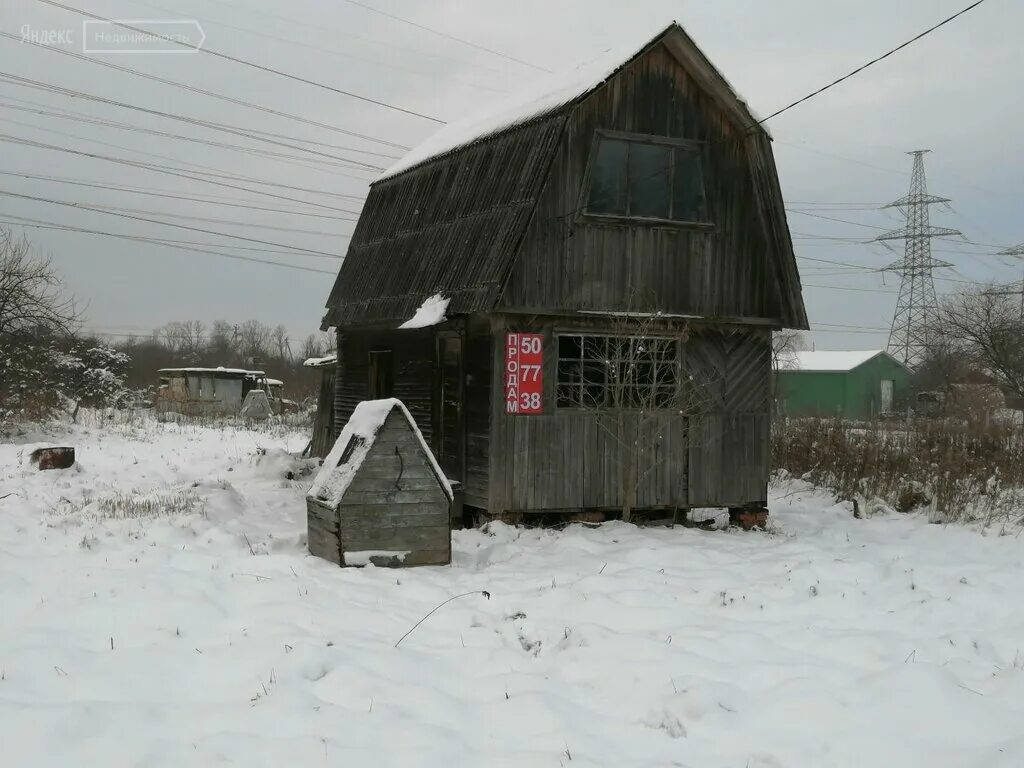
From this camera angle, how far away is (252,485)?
14898mm

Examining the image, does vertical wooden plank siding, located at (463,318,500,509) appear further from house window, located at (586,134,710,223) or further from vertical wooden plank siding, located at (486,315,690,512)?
house window, located at (586,134,710,223)

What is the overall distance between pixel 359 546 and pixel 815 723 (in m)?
4.76

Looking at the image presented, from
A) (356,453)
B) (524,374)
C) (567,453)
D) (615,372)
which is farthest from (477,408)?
(356,453)

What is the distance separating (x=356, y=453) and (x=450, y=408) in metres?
3.46

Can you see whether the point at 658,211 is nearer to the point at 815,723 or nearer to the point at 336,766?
the point at 815,723

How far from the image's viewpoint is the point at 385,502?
352 inches

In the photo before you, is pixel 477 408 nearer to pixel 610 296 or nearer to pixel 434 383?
pixel 434 383

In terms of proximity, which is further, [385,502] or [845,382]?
[845,382]

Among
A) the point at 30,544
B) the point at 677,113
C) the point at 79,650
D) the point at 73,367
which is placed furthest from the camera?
the point at 73,367

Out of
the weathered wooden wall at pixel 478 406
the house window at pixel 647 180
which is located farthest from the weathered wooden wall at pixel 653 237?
the weathered wooden wall at pixel 478 406

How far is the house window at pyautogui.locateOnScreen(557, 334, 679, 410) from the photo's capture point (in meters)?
11.8

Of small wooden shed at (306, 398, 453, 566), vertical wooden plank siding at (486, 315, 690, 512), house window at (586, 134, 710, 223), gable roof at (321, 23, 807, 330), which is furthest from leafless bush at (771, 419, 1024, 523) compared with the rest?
small wooden shed at (306, 398, 453, 566)

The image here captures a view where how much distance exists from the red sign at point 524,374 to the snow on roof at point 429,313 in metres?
0.96

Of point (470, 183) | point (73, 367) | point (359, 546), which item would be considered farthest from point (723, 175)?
point (73, 367)
